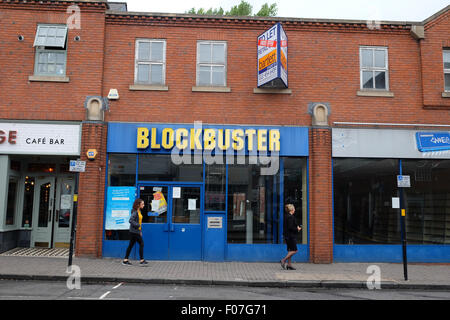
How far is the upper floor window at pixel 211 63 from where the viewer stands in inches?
517

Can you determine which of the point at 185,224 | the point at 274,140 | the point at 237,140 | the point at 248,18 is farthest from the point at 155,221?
the point at 248,18

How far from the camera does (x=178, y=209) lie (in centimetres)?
1261

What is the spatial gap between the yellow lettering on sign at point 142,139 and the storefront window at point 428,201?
8598 mm

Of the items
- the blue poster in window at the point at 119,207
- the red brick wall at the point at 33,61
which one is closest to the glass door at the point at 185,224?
the blue poster in window at the point at 119,207

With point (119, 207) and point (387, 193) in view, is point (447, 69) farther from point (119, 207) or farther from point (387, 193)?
point (119, 207)

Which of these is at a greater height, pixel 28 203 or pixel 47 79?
pixel 47 79

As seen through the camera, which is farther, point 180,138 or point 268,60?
point 180,138

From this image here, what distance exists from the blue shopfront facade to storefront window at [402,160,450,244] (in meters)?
3.72

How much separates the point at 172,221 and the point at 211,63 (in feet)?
17.8

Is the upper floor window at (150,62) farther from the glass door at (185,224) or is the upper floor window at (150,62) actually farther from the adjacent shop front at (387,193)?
the adjacent shop front at (387,193)

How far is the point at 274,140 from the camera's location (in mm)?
12688

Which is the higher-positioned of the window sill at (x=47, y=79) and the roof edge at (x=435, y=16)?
the roof edge at (x=435, y=16)

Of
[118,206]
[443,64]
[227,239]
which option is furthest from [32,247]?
[443,64]
